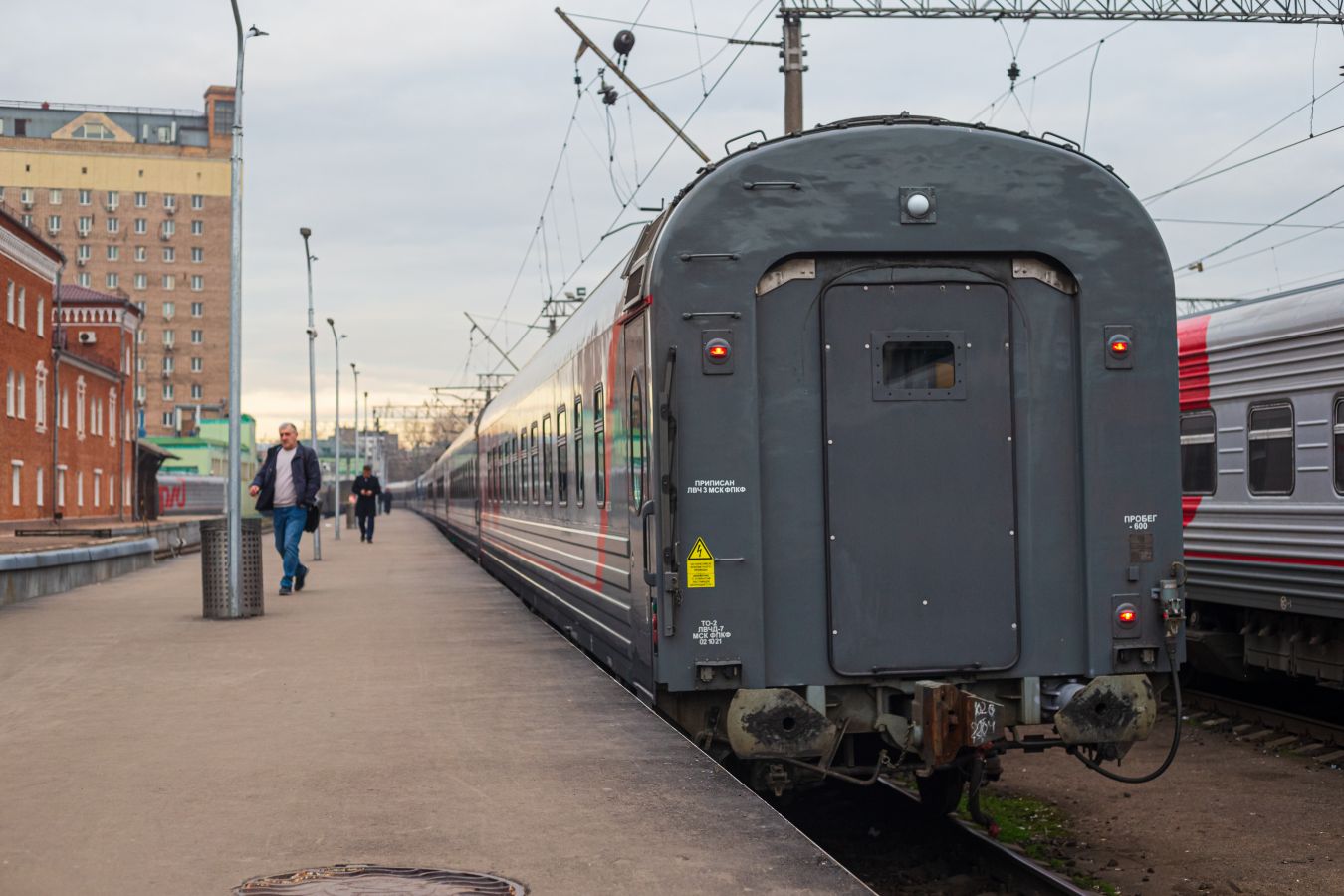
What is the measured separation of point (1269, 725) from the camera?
12516 millimetres

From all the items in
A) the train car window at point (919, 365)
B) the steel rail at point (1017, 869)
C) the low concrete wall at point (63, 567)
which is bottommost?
the steel rail at point (1017, 869)

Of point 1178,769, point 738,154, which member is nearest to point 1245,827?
point 1178,769

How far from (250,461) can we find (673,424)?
97.5 m

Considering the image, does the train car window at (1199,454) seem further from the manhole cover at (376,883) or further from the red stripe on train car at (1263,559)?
the manhole cover at (376,883)

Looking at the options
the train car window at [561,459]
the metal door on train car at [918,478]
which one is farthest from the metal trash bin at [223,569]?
the metal door on train car at [918,478]

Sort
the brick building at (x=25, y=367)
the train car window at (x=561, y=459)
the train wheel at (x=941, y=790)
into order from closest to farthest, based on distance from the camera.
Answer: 1. the train wheel at (x=941, y=790)
2. the train car window at (x=561, y=459)
3. the brick building at (x=25, y=367)

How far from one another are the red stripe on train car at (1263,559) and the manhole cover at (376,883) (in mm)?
8068

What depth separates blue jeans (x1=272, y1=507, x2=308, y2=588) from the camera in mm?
17737

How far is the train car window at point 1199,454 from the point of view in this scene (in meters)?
13.2

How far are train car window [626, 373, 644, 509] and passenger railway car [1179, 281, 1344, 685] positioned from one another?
18.7 feet

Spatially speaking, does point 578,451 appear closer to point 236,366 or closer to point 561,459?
point 561,459

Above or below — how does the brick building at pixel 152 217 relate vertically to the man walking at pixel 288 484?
above

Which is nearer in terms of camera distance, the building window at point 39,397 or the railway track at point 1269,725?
the railway track at point 1269,725

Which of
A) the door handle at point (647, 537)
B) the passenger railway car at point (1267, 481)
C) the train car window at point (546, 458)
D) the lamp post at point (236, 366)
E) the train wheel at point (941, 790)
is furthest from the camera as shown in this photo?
the lamp post at point (236, 366)
